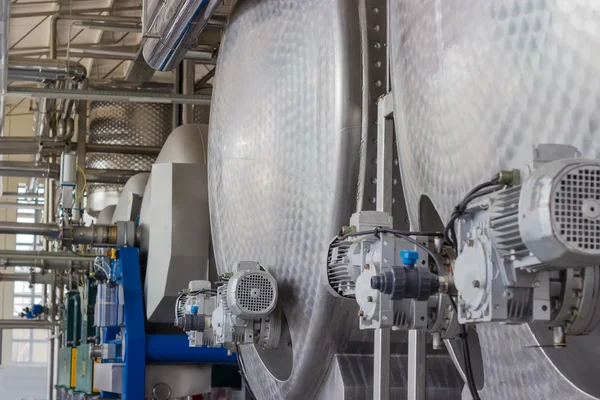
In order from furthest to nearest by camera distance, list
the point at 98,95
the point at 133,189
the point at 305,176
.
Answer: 1. the point at 133,189
2. the point at 98,95
3. the point at 305,176

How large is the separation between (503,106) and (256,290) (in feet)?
3.93

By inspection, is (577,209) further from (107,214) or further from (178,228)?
(107,214)

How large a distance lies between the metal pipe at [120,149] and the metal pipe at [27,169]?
0.53 metres

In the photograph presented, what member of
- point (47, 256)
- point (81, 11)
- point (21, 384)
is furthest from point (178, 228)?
point (21, 384)

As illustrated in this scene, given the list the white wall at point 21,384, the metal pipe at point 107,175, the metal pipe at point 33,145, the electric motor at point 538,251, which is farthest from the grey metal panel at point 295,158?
the white wall at point 21,384

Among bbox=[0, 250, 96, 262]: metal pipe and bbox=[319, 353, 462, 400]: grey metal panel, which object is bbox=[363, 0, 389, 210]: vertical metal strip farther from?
bbox=[0, 250, 96, 262]: metal pipe

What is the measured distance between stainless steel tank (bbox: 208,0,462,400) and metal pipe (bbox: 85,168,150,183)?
4.12 m

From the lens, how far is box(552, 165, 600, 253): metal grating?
1167 millimetres

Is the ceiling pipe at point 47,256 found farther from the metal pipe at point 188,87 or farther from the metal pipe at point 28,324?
the metal pipe at point 28,324

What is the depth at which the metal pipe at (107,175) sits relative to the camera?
→ 275 inches

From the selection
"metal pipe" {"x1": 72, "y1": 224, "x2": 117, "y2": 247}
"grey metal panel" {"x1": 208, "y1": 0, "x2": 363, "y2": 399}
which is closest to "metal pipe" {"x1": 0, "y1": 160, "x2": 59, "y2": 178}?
"metal pipe" {"x1": 72, "y1": 224, "x2": 117, "y2": 247}

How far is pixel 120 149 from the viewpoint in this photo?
701 cm

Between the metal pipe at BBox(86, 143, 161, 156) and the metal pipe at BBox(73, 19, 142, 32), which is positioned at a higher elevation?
the metal pipe at BBox(73, 19, 142, 32)

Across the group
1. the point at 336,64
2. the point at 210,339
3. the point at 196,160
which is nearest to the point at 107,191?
the point at 196,160
